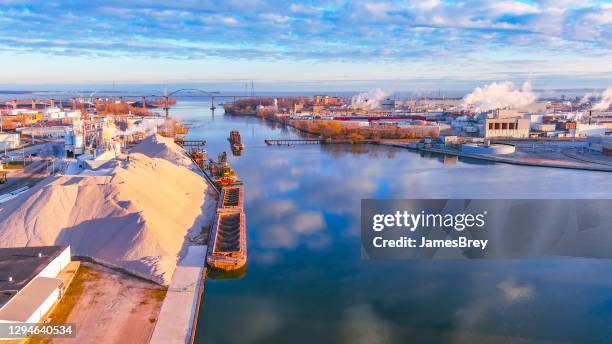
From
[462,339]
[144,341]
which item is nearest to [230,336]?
[144,341]

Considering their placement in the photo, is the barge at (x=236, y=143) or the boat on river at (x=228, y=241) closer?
the boat on river at (x=228, y=241)

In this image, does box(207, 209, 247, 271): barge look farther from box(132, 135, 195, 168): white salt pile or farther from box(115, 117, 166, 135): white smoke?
box(115, 117, 166, 135): white smoke

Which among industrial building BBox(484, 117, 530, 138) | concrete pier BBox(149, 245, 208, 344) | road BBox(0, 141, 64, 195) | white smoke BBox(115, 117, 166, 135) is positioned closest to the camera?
concrete pier BBox(149, 245, 208, 344)

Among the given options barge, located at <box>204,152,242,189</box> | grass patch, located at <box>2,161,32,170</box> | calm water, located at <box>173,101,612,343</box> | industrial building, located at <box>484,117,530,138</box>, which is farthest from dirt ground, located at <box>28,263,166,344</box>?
industrial building, located at <box>484,117,530,138</box>

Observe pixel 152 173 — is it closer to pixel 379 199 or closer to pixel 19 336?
pixel 379 199

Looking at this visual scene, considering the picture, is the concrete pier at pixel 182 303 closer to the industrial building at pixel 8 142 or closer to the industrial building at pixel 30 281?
the industrial building at pixel 30 281

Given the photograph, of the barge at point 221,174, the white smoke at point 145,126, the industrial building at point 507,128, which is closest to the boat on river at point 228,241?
the barge at point 221,174
